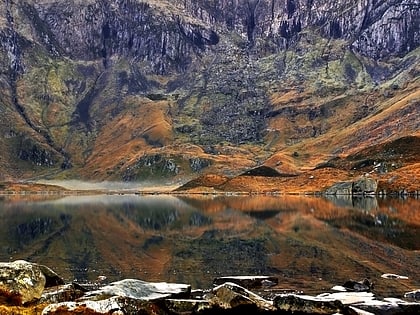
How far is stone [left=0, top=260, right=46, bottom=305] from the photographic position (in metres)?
29.5

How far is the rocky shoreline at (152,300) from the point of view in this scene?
27.0 m

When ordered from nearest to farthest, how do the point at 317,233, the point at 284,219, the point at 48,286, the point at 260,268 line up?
the point at 48,286 → the point at 260,268 → the point at 317,233 → the point at 284,219

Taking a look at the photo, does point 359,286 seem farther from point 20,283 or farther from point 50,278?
point 20,283

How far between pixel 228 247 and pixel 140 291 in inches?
1389

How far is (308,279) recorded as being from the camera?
47875mm

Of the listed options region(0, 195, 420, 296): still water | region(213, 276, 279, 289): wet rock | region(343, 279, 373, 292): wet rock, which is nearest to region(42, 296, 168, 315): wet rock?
region(213, 276, 279, 289): wet rock

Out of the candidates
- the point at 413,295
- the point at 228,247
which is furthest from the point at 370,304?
the point at 228,247

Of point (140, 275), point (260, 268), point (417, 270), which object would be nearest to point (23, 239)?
point (140, 275)

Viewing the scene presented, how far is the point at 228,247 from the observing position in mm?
69875

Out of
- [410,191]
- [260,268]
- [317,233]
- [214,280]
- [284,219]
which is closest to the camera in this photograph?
[214,280]

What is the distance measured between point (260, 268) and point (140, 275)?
11.6 meters

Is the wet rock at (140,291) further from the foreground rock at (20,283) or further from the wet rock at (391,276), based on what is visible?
the wet rock at (391,276)

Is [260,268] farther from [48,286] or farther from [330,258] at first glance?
[48,286]

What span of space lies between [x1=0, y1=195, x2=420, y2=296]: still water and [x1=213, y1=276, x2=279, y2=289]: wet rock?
41.1 inches
